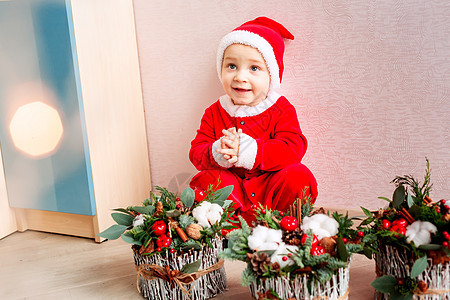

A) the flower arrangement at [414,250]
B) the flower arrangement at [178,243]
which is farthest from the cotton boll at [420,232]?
the flower arrangement at [178,243]

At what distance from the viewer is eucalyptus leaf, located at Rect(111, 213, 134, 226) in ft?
3.68

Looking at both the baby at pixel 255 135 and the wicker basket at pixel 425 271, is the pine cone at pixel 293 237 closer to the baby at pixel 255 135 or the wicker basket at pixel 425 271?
the wicker basket at pixel 425 271

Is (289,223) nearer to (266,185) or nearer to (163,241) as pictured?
(163,241)

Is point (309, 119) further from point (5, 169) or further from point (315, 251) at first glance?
point (5, 169)

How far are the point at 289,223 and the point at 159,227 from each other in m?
0.31

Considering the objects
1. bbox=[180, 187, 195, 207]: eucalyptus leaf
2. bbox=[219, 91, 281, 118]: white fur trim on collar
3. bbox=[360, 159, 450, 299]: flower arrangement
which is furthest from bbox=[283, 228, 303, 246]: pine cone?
bbox=[219, 91, 281, 118]: white fur trim on collar

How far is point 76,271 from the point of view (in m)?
1.30

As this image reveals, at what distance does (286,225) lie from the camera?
945 millimetres

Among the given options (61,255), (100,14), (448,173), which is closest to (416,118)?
(448,173)

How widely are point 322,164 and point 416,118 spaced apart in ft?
1.16

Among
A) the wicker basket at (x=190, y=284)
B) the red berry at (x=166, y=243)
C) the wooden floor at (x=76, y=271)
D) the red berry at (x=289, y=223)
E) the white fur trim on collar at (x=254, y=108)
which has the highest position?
the white fur trim on collar at (x=254, y=108)

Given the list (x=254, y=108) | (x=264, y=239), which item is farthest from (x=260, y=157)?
(x=264, y=239)

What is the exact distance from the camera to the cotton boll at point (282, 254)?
0.88 metres

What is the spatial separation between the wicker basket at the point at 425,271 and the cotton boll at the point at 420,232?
0.10 feet
